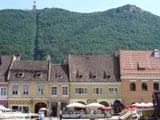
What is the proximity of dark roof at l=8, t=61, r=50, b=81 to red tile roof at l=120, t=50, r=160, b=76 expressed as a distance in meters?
10.7

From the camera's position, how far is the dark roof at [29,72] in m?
52.3

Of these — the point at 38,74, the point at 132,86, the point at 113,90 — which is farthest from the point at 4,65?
the point at 132,86

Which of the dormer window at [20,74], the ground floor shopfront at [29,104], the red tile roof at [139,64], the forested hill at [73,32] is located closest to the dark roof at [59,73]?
the ground floor shopfront at [29,104]

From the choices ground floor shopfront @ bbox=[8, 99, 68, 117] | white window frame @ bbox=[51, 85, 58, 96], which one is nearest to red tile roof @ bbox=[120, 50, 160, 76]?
white window frame @ bbox=[51, 85, 58, 96]

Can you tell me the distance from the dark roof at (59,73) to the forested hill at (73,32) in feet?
96.1

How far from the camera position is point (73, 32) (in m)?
103

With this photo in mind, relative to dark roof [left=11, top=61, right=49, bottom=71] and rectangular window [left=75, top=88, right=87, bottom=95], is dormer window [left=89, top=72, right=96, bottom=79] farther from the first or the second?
→ dark roof [left=11, top=61, right=49, bottom=71]

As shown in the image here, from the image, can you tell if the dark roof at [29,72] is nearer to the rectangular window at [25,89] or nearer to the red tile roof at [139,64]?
the rectangular window at [25,89]

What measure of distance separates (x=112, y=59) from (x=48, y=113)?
12856mm

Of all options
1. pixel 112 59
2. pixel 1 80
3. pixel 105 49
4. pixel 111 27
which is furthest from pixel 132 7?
pixel 1 80

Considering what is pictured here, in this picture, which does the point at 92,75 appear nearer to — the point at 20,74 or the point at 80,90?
the point at 80,90

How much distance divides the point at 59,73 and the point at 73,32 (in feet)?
165

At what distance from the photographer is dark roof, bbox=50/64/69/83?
5247 centimetres

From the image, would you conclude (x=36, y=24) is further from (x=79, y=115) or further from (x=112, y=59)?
(x=79, y=115)
